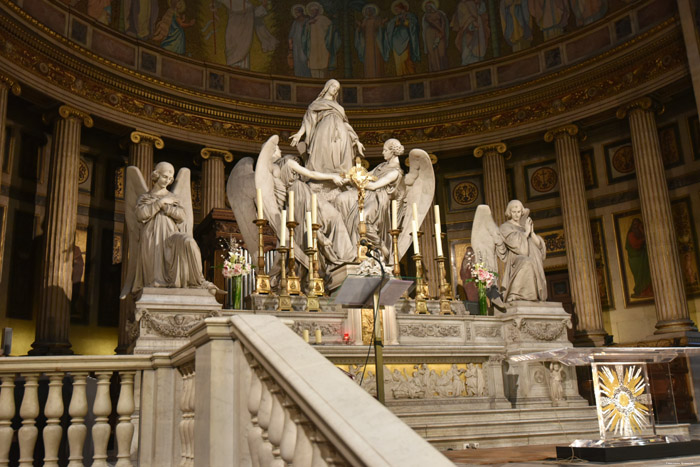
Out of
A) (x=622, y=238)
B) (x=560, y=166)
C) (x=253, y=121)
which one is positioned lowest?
(x=622, y=238)

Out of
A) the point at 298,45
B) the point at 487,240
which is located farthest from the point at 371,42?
the point at 487,240

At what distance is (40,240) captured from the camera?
1597 centimetres

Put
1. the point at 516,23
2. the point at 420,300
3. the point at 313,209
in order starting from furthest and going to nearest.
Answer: the point at 516,23 → the point at 420,300 → the point at 313,209

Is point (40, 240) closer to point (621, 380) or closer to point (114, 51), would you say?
point (114, 51)

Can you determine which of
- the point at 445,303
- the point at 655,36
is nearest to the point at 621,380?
the point at 445,303

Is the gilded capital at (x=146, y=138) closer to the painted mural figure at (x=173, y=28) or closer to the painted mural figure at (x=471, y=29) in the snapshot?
the painted mural figure at (x=173, y=28)

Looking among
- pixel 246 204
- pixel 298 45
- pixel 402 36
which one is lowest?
pixel 246 204

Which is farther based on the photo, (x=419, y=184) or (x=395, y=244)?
(x=419, y=184)

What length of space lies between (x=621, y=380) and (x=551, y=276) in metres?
14.6

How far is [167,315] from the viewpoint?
23.5 feet

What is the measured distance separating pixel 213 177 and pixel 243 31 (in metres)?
4.87

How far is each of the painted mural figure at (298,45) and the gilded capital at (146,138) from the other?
5081 millimetres

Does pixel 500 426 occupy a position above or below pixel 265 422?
below

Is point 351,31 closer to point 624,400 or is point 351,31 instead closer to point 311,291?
point 311,291
